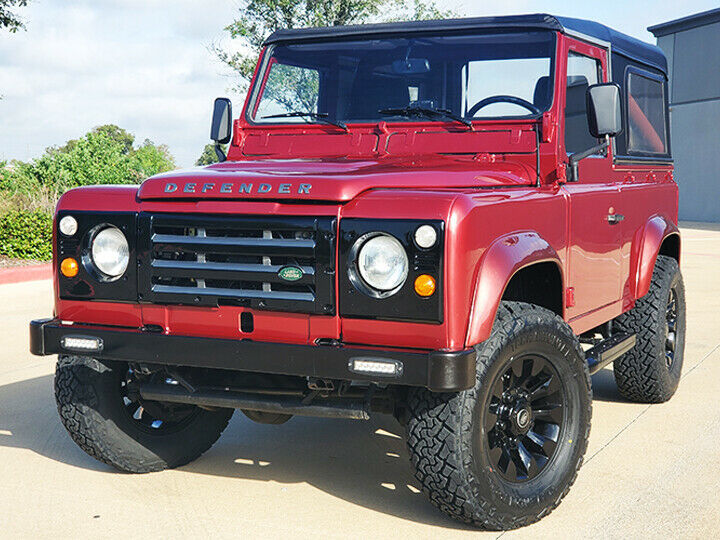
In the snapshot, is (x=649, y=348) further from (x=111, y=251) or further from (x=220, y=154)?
(x=111, y=251)

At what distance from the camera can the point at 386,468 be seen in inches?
187

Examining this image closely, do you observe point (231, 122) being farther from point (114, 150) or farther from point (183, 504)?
point (114, 150)

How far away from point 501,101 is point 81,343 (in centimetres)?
236

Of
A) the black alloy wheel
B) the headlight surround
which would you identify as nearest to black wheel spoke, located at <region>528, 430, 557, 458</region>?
the black alloy wheel

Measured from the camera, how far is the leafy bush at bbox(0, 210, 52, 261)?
541 inches

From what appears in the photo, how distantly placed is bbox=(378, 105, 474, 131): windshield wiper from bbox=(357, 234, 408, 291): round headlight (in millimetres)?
1439

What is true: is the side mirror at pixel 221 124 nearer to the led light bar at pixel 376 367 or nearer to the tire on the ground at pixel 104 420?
the tire on the ground at pixel 104 420

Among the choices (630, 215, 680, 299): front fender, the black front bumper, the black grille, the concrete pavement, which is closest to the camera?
the black front bumper

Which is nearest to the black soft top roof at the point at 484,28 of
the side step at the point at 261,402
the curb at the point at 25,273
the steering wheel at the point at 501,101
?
the steering wheel at the point at 501,101

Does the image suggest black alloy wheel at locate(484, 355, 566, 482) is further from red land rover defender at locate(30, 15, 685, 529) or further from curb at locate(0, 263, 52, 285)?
curb at locate(0, 263, 52, 285)

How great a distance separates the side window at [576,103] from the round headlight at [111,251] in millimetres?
2252

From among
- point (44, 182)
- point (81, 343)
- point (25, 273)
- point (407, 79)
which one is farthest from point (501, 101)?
point (44, 182)

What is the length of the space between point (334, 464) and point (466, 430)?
137 centimetres

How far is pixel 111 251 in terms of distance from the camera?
407 cm
